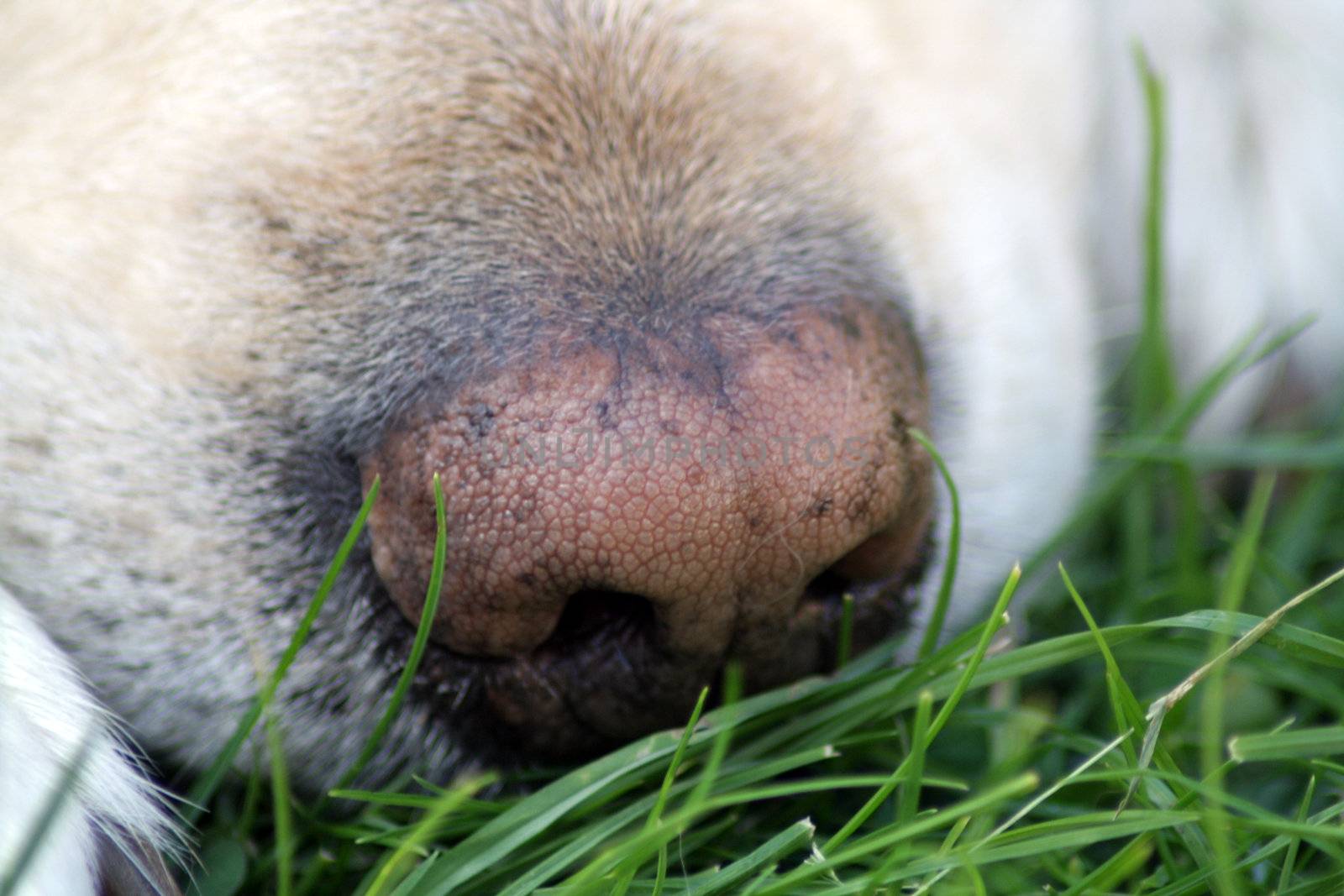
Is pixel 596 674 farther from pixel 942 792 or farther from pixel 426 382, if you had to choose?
pixel 942 792

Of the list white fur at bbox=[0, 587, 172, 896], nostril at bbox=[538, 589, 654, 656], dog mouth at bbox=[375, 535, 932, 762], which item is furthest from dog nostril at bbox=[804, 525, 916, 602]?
white fur at bbox=[0, 587, 172, 896]

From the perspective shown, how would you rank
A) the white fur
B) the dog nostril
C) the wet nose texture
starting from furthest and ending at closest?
the dog nostril → the wet nose texture → the white fur

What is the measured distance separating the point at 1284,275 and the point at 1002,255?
721 millimetres

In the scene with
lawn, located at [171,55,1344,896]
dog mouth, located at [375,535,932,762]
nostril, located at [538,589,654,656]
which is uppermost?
nostril, located at [538,589,654,656]

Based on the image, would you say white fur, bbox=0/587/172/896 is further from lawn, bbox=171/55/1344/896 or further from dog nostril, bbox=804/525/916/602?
dog nostril, bbox=804/525/916/602

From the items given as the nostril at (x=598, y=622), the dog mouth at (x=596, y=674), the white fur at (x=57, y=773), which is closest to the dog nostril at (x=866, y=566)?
the dog mouth at (x=596, y=674)

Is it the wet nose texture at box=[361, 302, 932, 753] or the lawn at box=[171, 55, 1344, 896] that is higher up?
the wet nose texture at box=[361, 302, 932, 753]

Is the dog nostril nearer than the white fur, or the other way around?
the white fur

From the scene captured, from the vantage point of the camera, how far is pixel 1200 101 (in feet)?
7.18

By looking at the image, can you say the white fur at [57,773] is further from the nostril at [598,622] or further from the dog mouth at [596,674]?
the nostril at [598,622]

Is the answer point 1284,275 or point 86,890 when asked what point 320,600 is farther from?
point 1284,275

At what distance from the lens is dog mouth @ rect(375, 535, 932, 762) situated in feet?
4.11

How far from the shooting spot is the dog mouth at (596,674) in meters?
1.25

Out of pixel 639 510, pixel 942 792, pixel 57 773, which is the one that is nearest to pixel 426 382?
pixel 639 510
